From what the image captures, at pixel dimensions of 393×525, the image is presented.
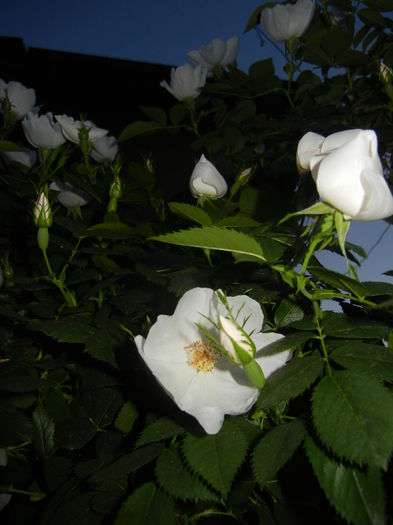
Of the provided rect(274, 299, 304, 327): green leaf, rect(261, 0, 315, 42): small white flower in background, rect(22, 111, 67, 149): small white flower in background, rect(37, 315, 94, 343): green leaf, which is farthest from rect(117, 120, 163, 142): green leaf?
rect(274, 299, 304, 327): green leaf

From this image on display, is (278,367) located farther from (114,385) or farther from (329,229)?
(114,385)

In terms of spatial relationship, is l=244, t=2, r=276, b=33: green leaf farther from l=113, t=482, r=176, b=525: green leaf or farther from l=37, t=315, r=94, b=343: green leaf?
l=113, t=482, r=176, b=525: green leaf

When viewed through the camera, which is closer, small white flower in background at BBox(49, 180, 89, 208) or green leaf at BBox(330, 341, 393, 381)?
green leaf at BBox(330, 341, 393, 381)

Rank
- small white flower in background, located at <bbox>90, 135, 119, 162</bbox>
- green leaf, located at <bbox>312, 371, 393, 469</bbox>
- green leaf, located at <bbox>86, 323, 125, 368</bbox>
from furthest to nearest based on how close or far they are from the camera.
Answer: small white flower in background, located at <bbox>90, 135, 119, 162</bbox> < green leaf, located at <bbox>86, 323, 125, 368</bbox> < green leaf, located at <bbox>312, 371, 393, 469</bbox>

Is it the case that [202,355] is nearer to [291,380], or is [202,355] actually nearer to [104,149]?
[291,380]

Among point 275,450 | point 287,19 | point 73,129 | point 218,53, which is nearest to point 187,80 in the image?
point 218,53

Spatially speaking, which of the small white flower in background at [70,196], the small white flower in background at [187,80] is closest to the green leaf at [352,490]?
the small white flower in background at [70,196]

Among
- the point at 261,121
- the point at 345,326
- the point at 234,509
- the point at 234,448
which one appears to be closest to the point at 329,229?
the point at 345,326
